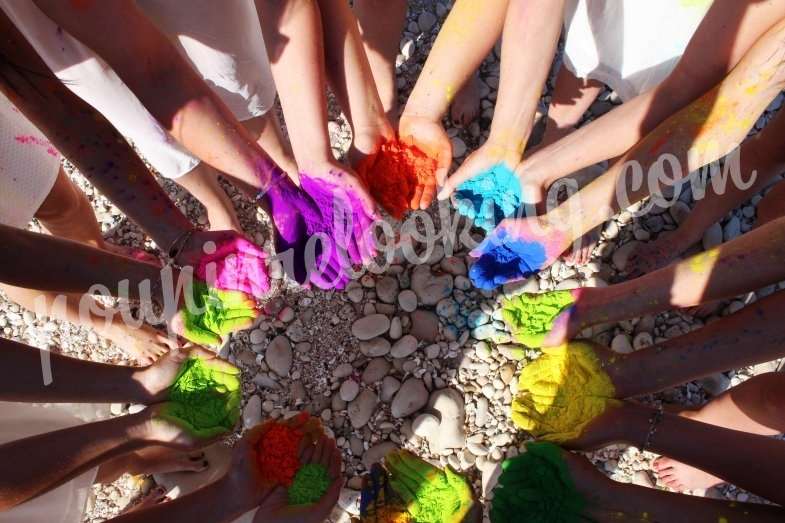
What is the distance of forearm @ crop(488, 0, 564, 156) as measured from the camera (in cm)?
144

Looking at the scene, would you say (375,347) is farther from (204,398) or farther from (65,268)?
(65,268)

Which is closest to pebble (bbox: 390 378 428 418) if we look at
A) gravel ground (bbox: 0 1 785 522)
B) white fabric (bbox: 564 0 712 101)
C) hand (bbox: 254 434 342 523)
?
→ gravel ground (bbox: 0 1 785 522)

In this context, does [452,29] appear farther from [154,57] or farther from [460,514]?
[460,514]

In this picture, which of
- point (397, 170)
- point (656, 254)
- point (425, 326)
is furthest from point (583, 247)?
point (397, 170)

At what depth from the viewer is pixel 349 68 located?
163 cm

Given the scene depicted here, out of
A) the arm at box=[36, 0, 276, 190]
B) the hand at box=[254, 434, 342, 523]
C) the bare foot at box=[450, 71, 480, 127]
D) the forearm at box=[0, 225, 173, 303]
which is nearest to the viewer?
the arm at box=[36, 0, 276, 190]

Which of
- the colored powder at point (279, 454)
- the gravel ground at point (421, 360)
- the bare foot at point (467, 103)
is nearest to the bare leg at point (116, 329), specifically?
the gravel ground at point (421, 360)

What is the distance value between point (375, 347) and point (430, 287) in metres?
0.28

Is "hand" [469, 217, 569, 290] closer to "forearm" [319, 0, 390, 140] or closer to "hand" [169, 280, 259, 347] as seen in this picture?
"forearm" [319, 0, 390, 140]

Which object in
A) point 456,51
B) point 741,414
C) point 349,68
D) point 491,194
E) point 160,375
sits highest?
point 456,51

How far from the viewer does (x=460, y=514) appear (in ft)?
5.63

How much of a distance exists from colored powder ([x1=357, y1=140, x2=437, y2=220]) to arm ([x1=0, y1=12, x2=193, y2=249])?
55 centimetres

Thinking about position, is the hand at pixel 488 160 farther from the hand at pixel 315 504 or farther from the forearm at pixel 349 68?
the hand at pixel 315 504

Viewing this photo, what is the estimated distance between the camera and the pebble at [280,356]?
6.43ft
